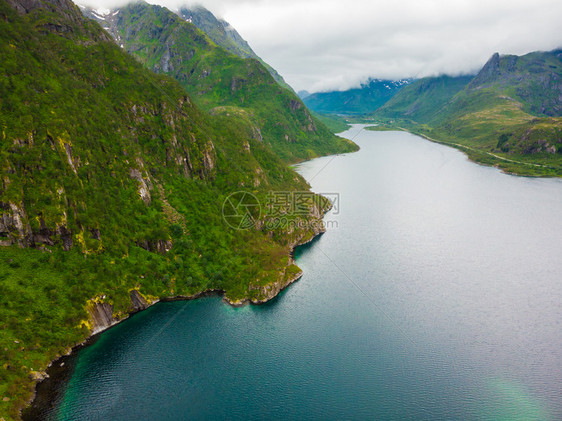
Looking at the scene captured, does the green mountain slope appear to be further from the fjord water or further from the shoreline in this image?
the fjord water

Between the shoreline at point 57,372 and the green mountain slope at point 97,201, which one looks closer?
the shoreline at point 57,372

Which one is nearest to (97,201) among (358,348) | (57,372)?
(57,372)

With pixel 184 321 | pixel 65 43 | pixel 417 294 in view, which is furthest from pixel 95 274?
pixel 65 43

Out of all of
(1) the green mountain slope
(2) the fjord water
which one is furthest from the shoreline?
(2) the fjord water

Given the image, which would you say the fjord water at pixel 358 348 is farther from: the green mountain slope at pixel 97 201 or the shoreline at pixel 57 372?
the green mountain slope at pixel 97 201

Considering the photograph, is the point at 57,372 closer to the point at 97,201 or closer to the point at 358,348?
the point at 97,201

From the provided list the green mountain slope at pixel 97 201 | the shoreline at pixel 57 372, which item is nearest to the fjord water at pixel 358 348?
the shoreline at pixel 57 372

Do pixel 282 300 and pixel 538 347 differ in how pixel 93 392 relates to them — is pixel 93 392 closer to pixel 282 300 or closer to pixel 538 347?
pixel 282 300
